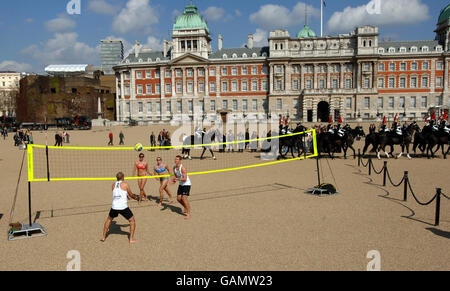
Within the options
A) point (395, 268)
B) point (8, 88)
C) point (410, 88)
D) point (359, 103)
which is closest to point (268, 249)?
point (395, 268)

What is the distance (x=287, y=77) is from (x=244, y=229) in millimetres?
65790

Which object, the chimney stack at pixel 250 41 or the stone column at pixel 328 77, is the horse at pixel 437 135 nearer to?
the stone column at pixel 328 77

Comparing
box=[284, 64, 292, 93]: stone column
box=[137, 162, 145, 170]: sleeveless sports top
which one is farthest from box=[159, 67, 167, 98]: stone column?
box=[137, 162, 145, 170]: sleeveless sports top

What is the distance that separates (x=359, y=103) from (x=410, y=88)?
1093cm

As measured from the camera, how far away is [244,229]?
9164 mm

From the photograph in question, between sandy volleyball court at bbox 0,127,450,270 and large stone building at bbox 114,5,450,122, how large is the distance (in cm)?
5385

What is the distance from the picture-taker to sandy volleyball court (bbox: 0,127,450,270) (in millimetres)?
7156

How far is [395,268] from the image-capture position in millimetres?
6676

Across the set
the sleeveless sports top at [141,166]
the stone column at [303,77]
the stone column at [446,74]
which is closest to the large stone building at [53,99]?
the stone column at [303,77]

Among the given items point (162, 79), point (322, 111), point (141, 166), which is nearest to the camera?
point (141, 166)

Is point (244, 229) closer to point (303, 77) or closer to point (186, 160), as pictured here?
point (186, 160)

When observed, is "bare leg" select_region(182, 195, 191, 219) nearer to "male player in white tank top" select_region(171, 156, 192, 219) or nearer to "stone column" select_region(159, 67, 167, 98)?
"male player in white tank top" select_region(171, 156, 192, 219)

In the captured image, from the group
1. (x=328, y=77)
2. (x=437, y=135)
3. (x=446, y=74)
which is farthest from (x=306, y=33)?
(x=437, y=135)
